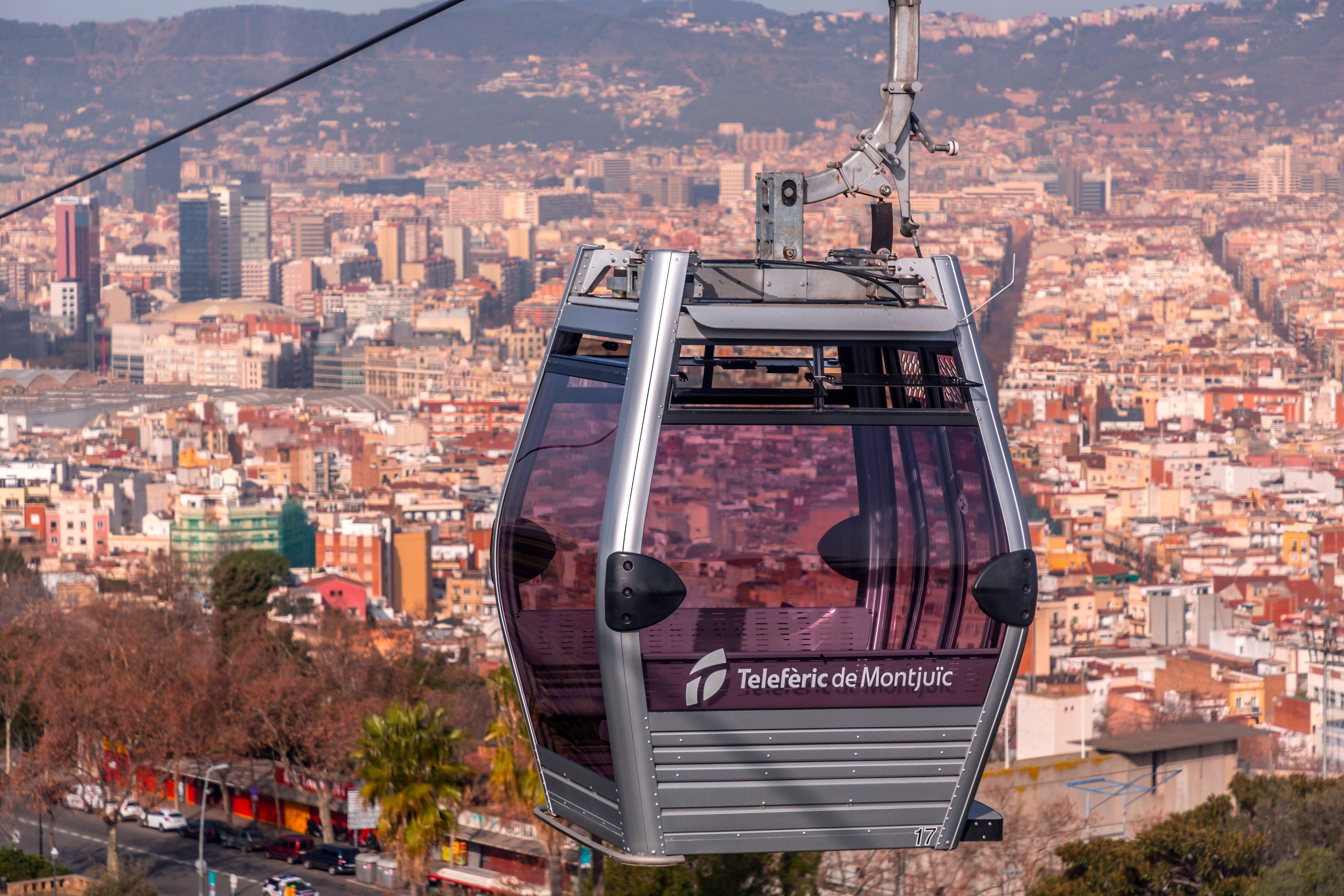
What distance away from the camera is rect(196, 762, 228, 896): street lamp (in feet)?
41.8

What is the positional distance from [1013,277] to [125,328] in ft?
260

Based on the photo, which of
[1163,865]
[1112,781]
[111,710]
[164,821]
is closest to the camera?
[1163,865]

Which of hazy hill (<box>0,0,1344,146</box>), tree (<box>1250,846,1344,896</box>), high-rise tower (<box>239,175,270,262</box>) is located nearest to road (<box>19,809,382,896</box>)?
tree (<box>1250,846,1344,896</box>)

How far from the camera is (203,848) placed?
1373cm

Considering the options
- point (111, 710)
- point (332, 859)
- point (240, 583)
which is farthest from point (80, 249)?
point (332, 859)

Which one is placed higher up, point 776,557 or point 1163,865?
point 776,557

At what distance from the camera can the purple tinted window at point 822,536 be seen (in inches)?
74.5

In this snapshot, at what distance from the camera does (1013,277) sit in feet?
7.68

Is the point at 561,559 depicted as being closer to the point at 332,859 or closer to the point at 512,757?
the point at 512,757

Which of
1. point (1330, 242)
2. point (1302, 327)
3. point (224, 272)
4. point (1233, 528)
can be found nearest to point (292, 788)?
point (1233, 528)

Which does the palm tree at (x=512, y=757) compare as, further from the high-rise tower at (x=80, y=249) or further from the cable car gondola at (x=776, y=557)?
the high-rise tower at (x=80, y=249)

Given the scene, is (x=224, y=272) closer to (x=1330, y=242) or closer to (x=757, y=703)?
(x=1330, y=242)

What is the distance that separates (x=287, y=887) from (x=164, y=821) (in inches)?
131

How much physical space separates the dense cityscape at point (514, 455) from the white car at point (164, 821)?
35 mm
